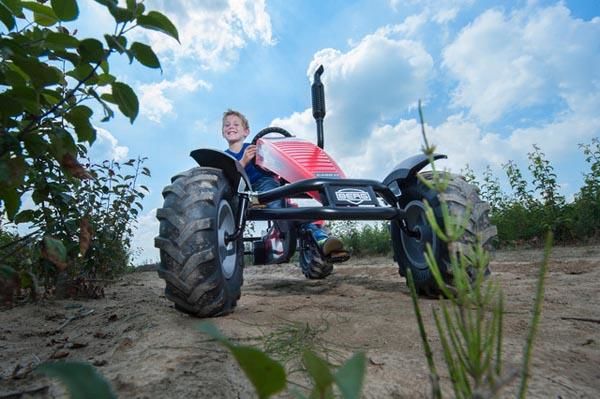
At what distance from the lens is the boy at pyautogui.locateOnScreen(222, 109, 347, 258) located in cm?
398

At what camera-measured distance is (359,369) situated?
0.39 m

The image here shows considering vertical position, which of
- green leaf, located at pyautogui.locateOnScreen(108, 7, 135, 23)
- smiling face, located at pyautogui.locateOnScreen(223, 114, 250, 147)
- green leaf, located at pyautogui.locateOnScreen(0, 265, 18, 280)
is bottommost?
green leaf, located at pyautogui.locateOnScreen(0, 265, 18, 280)

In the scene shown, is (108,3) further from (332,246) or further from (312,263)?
(312,263)

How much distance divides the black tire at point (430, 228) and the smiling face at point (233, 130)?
8.50 feet

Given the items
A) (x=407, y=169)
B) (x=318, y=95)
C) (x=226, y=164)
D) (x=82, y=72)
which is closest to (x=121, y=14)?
(x=82, y=72)

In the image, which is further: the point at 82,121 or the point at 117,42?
the point at 82,121

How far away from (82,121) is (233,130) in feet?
14.1

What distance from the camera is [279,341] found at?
171cm

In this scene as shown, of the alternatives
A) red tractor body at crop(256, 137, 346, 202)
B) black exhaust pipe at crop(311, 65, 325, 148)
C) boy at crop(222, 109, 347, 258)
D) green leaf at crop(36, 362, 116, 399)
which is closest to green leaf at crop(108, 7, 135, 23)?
green leaf at crop(36, 362, 116, 399)

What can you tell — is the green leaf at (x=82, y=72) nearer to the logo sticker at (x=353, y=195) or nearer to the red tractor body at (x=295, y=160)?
the logo sticker at (x=353, y=195)

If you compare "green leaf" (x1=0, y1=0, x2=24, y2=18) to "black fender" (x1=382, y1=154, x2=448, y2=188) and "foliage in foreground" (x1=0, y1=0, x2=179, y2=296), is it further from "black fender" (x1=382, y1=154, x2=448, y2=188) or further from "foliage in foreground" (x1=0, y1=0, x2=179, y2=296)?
"black fender" (x1=382, y1=154, x2=448, y2=188)

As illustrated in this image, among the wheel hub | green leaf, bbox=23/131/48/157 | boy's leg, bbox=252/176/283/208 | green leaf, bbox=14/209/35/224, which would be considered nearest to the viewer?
green leaf, bbox=23/131/48/157

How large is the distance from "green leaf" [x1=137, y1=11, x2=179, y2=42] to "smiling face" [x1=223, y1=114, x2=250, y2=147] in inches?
175

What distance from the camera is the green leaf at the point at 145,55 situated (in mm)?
1049
